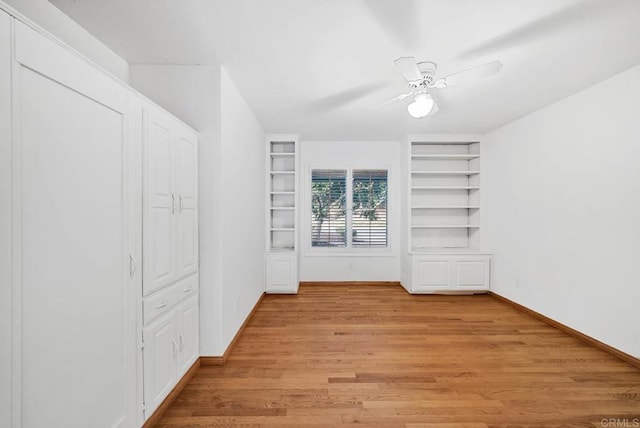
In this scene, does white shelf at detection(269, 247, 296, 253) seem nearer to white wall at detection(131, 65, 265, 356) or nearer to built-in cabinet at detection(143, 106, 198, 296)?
white wall at detection(131, 65, 265, 356)

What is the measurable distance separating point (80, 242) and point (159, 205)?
2.12ft

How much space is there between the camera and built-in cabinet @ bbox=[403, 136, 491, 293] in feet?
15.4

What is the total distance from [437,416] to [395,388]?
14.2 inches

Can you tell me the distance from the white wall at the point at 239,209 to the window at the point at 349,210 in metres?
1.34

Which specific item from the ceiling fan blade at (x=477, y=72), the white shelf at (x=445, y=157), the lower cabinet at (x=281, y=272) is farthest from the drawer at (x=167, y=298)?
the white shelf at (x=445, y=157)

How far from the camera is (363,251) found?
17.6 ft

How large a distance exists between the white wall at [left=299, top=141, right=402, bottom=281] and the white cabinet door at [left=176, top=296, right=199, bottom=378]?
297cm

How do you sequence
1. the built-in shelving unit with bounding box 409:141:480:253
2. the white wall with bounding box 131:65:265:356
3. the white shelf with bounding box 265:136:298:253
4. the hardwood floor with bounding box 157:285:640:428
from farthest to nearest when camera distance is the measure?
the built-in shelving unit with bounding box 409:141:480:253 → the white shelf with bounding box 265:136:298:253 → the white wall with bounding box 131:65:265:356 → the hardwood floor with bounding box 157:285:640:428

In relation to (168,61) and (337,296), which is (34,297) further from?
(337,296)

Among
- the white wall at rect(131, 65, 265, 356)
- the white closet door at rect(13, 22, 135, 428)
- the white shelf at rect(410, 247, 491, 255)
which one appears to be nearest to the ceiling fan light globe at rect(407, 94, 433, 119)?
the white wall at rect(131, 65, 265, 356)

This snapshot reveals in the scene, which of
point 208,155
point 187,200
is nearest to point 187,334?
point 187,200

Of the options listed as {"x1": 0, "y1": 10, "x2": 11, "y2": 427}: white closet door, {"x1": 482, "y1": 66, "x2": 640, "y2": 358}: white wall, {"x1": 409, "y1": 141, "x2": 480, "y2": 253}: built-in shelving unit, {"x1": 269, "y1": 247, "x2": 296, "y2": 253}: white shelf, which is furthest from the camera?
{"x1": 409, "y1": 141, "x2": 480, "y2": 253}: built-in shelving unit

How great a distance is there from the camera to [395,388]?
2.23 m

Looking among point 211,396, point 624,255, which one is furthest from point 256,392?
point 624,255
